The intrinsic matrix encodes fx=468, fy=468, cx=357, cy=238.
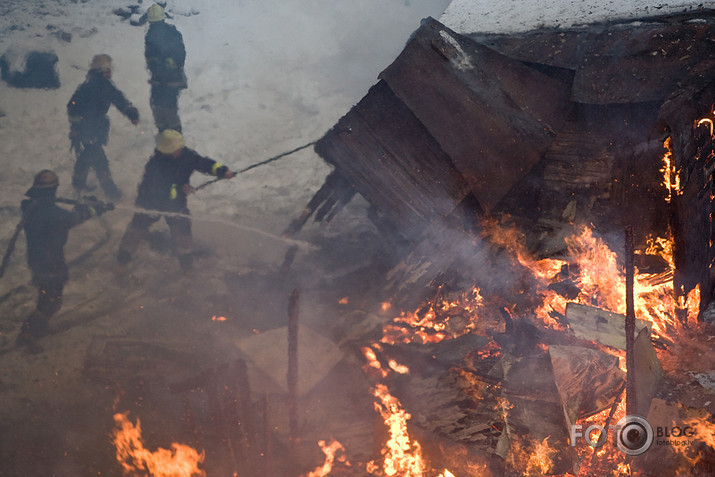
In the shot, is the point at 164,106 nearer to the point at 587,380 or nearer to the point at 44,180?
the point at 44,180

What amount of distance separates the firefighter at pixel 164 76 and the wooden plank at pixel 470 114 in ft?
14.3

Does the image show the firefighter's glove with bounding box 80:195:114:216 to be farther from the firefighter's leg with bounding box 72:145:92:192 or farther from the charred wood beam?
the charred wood beam

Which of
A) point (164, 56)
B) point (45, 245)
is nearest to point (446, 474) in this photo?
point (45, 245)

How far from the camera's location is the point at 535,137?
467 cm

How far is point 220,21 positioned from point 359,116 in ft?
23.6

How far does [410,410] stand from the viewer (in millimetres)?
4125

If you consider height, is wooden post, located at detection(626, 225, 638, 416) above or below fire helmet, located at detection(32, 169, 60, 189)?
above

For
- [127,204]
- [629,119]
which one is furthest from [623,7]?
[127,204]

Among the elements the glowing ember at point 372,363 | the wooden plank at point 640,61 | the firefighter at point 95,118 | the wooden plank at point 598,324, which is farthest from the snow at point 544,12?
the firefighter at point 95,118

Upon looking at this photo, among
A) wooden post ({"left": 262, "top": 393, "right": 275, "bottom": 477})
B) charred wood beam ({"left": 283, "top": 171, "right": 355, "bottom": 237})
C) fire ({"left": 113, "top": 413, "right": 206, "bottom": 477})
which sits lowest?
fire ({"left": 113, "top": 413, "right": 206, "bottom": 477})

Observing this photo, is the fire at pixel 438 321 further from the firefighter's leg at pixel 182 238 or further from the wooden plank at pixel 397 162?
the firefighter's leg at pixel 182 238

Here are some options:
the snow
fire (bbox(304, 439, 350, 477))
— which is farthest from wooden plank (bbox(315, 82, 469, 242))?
the snow

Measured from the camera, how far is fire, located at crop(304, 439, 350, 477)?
3664 mm

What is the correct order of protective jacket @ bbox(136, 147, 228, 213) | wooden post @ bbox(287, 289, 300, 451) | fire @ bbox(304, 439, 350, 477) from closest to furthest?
1. fire @ bbox(304, 439, 350, 477)
2. wooden post @ bbox(287, 289, 300, 451)
3. protective jacket @ bbox(136, 147, 228, 213)
